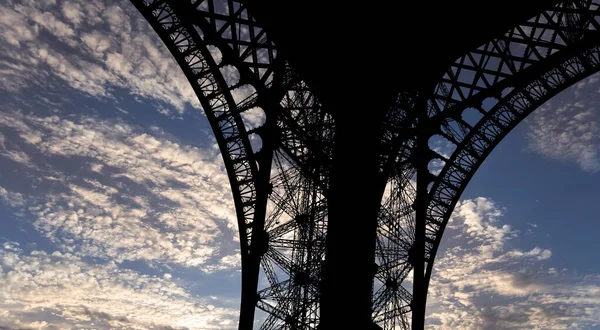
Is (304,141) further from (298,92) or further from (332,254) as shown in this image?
(332,254)

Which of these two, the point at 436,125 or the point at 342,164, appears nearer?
the point at 342,164

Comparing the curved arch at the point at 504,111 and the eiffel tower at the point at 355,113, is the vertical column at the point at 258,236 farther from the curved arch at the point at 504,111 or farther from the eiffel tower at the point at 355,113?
the curved arch at the point at 504,111

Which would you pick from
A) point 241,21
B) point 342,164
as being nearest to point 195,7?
point 241,21

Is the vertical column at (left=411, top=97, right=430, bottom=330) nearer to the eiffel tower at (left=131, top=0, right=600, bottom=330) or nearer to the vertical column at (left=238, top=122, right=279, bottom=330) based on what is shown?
the eiffel tower at (left=131, top=0, right=600, bottom=330)

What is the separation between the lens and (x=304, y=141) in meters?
19.1

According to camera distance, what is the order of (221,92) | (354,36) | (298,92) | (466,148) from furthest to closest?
(466,148), (298,92), (221,92), (354,36)

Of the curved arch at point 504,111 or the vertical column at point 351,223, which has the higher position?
the curved arch at point 504,111

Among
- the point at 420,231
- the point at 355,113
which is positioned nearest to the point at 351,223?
the point at 355,113

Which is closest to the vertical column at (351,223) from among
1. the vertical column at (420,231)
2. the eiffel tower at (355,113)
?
the eiffel tower at (355,113)

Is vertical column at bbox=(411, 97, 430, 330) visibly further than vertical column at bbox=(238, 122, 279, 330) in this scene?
Yes

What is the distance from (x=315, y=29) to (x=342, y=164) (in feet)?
14.4

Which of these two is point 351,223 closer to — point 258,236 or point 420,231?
point 258,236

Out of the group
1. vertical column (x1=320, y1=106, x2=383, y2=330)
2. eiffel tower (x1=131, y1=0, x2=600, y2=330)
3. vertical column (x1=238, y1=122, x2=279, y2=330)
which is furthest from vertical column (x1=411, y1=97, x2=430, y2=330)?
vertical column (x1=320, y1=106, x2=383, y2=330)

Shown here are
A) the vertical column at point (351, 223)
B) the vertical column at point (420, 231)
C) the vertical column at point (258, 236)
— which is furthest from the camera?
the vertical column at point (420, 231)
